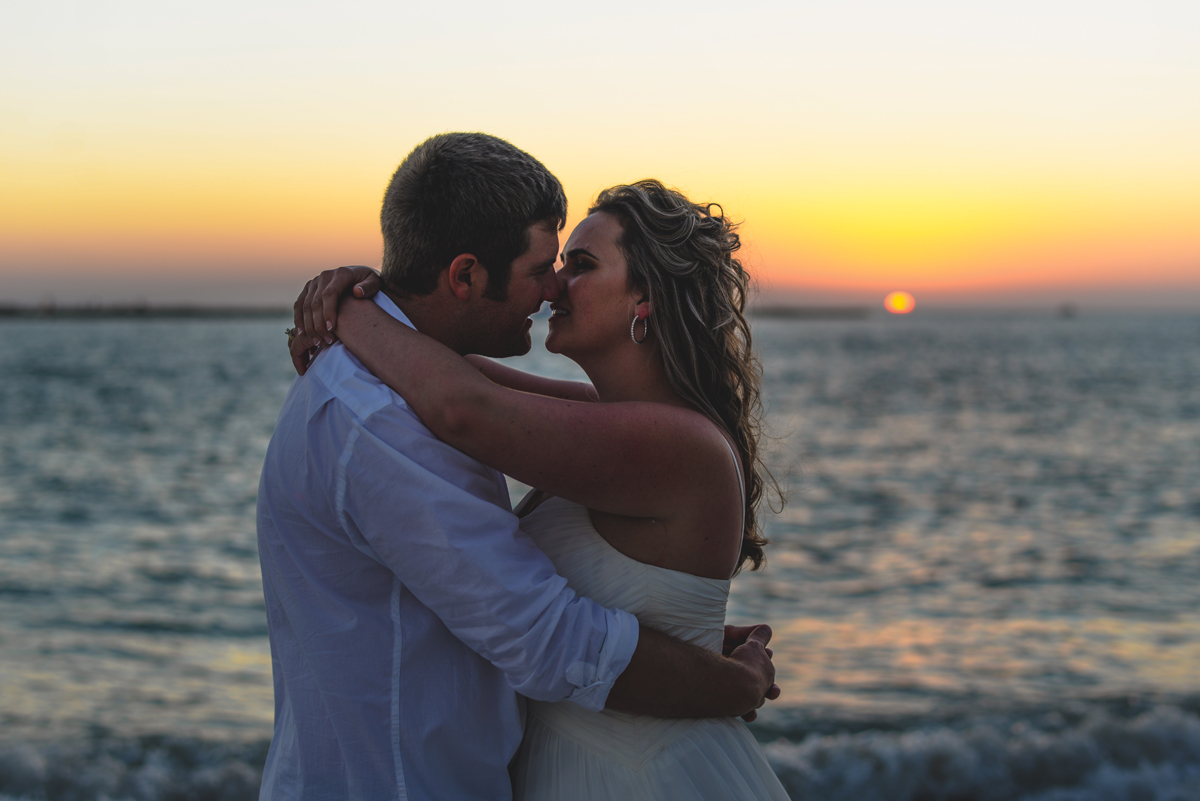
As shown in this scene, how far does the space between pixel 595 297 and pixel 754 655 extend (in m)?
1.05

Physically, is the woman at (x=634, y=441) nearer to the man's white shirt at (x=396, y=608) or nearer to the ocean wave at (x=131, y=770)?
the man's white shirt at (x=396, y=608)

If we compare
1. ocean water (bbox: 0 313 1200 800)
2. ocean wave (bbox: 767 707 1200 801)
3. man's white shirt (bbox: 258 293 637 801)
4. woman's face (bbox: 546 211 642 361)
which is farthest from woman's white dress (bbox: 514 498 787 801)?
ocean wave (bbox: 767 707 1200 801)

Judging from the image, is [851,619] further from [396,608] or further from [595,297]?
[396,608]

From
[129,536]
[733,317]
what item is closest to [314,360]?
[733,317]

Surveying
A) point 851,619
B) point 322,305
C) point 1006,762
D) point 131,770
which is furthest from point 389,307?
point 851,619

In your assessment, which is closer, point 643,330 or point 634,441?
point 634,441

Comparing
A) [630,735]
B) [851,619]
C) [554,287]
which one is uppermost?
[554,287]

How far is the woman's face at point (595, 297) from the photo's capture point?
2.38 metres

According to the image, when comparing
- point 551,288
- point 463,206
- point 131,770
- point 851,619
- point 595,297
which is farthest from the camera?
point 851,619

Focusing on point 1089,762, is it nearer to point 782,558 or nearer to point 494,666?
point 782,558

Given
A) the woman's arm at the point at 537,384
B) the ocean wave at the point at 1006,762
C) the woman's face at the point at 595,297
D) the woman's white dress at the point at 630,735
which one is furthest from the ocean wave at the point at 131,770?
the woman's face at the point at 595,297

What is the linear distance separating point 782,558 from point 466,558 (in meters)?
9.12

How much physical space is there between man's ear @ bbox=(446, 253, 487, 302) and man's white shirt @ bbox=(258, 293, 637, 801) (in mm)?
299

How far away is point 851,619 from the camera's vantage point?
27.6ft
